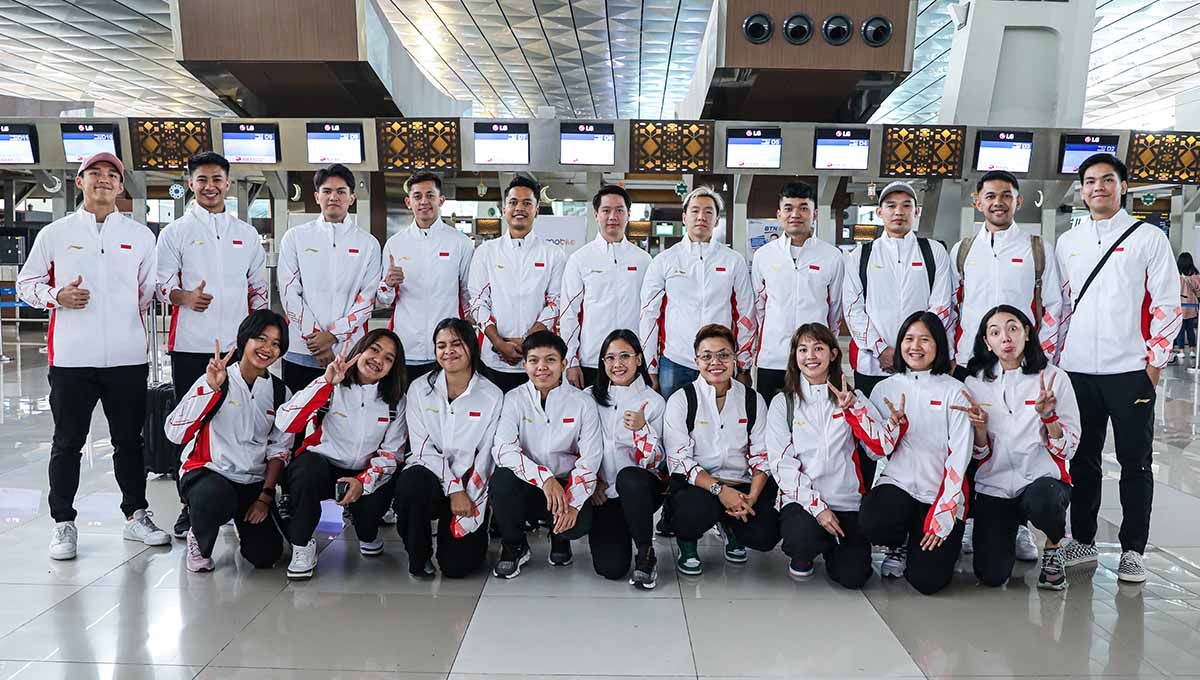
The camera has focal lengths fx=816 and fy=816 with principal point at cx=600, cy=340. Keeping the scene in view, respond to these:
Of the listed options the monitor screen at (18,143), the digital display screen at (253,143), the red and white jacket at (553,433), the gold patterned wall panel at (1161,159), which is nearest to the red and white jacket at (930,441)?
the red and white jacket at (553,433)

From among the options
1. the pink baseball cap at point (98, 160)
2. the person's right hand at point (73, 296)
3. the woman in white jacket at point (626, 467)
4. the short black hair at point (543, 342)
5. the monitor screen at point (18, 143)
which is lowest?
the woman in white jacket at point (626, 467)

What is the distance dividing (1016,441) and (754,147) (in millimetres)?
4011

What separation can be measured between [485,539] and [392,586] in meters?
0.43

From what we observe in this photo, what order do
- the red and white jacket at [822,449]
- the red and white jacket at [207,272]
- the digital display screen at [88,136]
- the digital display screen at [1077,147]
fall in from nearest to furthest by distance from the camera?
the red and white jacket at [822,449]
the red and white jacket at [207,272]
the digital display screen at [88,136]
the digital display screen at [1077,147]

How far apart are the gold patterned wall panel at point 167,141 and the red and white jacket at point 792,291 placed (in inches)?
199

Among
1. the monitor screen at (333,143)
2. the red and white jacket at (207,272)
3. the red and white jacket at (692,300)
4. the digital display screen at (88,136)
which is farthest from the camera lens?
the digital display screen at (88,136)

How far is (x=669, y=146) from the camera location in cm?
684

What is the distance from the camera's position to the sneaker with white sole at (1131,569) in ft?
11.3

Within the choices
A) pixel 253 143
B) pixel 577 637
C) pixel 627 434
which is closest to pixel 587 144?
pixel 253 143

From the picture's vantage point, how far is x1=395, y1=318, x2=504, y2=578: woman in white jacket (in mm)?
3436

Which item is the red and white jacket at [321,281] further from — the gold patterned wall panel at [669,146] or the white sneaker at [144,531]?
the gold patterned wall panel at [669,146]

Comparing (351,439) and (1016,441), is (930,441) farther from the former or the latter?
(351,439)

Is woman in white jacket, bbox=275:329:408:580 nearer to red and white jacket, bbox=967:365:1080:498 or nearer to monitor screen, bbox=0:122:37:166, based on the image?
red and white jacket, bbox=967:365:1080:498

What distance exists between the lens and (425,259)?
4.40 m
